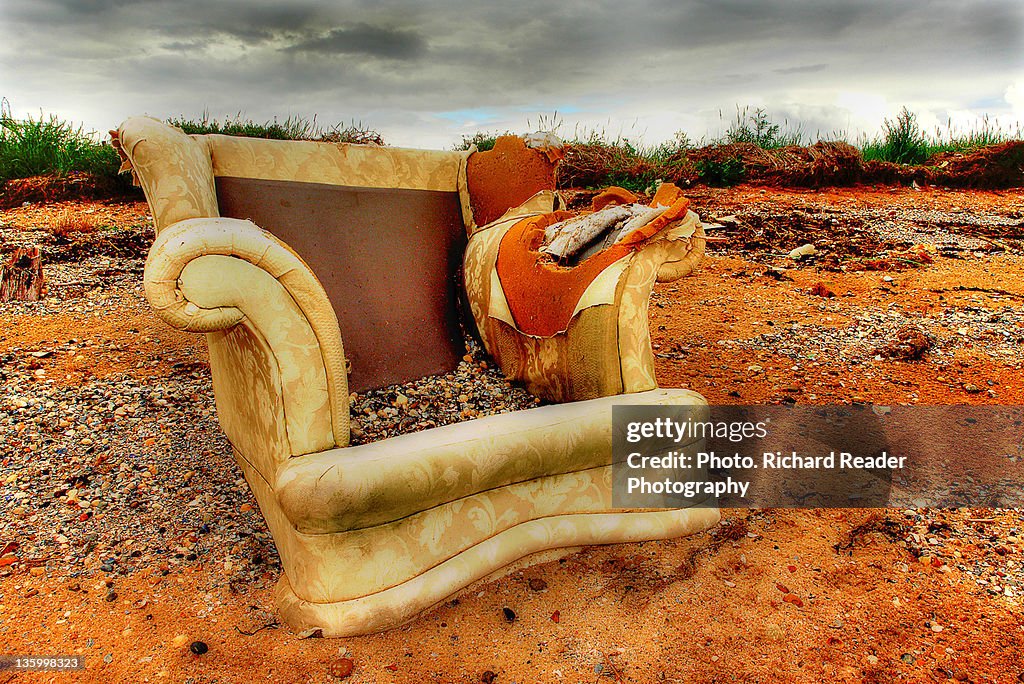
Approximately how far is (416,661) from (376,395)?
0.85 meters

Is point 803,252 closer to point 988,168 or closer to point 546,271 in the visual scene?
point 546,271

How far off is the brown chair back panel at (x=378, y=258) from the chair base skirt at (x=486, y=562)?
27.8 inches

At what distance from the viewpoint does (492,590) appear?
6.56 ft

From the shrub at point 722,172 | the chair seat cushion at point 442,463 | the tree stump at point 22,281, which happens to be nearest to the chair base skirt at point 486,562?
the chair seat cushion at point 442,463

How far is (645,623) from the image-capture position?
187cm

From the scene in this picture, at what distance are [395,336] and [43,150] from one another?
6.68 metres

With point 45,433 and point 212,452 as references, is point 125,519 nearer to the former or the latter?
point 212,452

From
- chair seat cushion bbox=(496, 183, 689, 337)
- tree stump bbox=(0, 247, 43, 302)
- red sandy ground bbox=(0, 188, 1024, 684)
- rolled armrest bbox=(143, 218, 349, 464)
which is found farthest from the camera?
tree stump bbox=(0, 247, 43, 302)

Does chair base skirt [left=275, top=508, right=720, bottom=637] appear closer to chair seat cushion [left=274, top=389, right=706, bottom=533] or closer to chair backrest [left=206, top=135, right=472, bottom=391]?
chair seat cushion [left=274, top=389, right=706, bottom=533]

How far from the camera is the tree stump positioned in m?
3.83

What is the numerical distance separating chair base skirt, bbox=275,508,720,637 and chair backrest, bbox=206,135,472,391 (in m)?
0.71

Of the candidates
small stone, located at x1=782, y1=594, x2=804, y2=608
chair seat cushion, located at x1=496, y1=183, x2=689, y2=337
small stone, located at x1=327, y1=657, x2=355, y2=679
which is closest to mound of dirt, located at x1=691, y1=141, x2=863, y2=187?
chair seat cushion, located at x1=496, y1=183, x2=689, y2=337

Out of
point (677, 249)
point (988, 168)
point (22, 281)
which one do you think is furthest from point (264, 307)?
point (988, 168)

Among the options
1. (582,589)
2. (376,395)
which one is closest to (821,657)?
(582,589)
